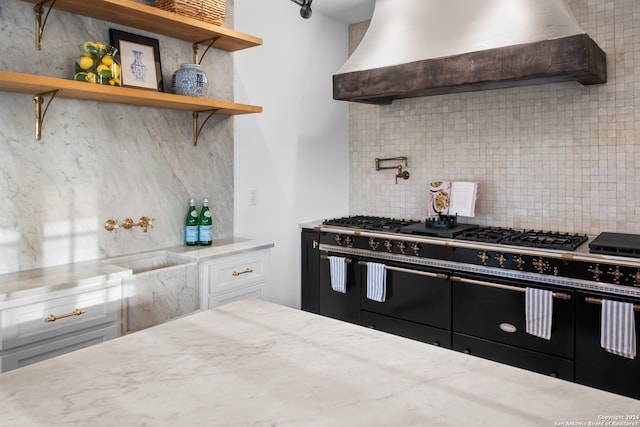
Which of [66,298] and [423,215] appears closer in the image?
[66,298]

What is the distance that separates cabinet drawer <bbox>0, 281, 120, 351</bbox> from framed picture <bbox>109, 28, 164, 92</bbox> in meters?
1.11

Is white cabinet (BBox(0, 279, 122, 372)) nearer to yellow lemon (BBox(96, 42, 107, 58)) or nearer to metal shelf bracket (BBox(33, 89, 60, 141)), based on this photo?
metal shelf bracket (BBox(33, 89, 60, 141))

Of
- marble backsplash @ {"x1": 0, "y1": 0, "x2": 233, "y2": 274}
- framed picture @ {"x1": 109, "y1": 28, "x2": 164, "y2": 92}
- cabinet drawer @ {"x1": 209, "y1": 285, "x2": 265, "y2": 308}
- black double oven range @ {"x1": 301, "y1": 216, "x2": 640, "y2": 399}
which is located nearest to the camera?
marble backsplash @ {"x1": 0, "y1": 0, "x2": 233, "y2": 274}

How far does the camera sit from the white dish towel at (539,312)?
96.3 inches

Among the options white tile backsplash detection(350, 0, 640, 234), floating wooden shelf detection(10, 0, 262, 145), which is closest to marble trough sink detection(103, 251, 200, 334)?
floating wooden shelf detection(10, 0, 262, 145)

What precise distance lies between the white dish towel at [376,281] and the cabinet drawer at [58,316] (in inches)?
65.2

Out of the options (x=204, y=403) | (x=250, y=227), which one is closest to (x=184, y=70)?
(x=250, y=227)

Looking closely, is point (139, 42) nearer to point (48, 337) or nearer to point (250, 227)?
point (250, 227)

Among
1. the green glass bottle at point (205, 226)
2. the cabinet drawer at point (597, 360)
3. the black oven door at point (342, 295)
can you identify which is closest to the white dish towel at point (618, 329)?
the cabinet drawer at point (597, 360)

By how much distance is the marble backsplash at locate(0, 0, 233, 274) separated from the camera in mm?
A: 2117

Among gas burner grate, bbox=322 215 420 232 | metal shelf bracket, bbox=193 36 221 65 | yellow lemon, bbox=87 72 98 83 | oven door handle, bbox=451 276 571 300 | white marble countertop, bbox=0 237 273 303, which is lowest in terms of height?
oven door handle, bbox=451 276 571 300

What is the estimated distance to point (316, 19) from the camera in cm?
378

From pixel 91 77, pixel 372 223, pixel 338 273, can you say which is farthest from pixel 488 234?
pixel 91 77

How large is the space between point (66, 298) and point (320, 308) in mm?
2015
